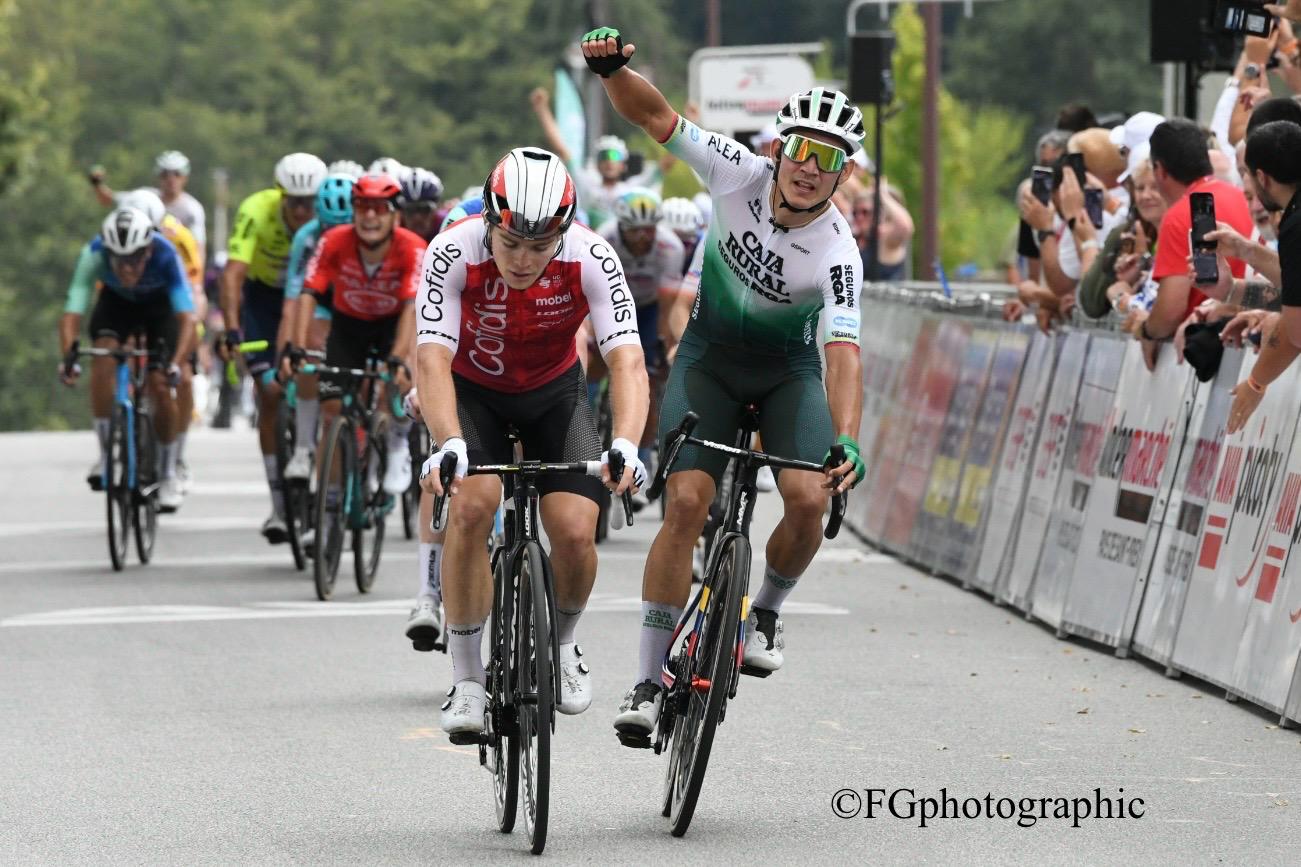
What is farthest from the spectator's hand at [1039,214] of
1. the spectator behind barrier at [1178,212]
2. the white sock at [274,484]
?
the white sock at [274,484]

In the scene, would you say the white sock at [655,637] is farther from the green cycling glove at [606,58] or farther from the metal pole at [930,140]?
the metal pole at [930,140]

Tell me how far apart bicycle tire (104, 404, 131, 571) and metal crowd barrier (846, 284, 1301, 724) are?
4537 mm

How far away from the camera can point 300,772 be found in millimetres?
8875

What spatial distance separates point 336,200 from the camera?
1438cm

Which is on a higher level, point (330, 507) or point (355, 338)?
point (355, 338)

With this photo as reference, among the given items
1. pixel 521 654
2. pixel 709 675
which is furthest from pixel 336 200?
pixel 521 654

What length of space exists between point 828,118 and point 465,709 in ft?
7.08

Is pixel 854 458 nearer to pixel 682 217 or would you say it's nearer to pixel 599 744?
pixel 599 744

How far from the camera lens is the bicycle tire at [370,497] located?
13.8 m

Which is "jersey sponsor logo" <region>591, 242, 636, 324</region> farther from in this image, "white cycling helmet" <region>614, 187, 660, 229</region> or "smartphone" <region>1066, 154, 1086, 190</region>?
"white cycling helmet" <region>614, 187, 660, 229</region>

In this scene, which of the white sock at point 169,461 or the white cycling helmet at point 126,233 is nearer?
the white cycling helmet at point 126,233

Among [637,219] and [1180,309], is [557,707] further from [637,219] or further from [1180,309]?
[637,219]

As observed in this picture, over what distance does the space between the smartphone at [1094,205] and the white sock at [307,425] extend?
4218 mm

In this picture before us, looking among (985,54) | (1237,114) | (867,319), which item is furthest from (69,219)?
(1237,114)
